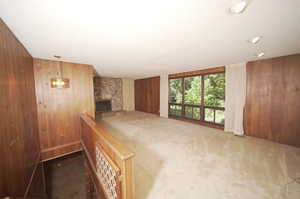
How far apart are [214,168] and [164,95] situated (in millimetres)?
4094

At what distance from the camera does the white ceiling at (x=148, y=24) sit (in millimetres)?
1130

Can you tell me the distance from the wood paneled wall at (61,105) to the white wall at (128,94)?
13.6 feet

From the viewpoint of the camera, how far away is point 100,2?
1.09 metres

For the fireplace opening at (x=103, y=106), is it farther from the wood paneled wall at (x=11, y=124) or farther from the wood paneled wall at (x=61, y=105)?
the wood paneled wall at (x=11, y=124)

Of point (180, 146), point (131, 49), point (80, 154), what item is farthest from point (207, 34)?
point (80, 154)

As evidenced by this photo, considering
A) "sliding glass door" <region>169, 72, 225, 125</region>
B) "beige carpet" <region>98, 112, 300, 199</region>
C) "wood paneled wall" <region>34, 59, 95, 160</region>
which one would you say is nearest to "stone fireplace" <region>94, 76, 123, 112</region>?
"wood paneled wall" <region>34, 59, 95, 160</region>

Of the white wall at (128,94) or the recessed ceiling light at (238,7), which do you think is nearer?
the recessed ceiling light at (238,7)

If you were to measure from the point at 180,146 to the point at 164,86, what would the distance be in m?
3.50

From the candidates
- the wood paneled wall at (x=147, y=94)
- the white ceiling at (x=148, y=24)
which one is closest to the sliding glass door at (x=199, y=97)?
the wood paneled wall at (x=147, y=94)

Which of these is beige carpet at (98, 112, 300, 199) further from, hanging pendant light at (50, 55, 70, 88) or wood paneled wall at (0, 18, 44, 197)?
hanging pendant light at (50, 55, 70, 88)

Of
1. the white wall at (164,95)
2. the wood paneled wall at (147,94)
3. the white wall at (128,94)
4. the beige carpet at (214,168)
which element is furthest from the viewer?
the white wall at (128,94)

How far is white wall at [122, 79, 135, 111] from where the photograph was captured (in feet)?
25.3

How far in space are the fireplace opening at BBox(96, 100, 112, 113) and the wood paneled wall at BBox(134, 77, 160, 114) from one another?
187 centimetres

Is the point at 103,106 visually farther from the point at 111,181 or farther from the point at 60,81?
the point at 111,181
